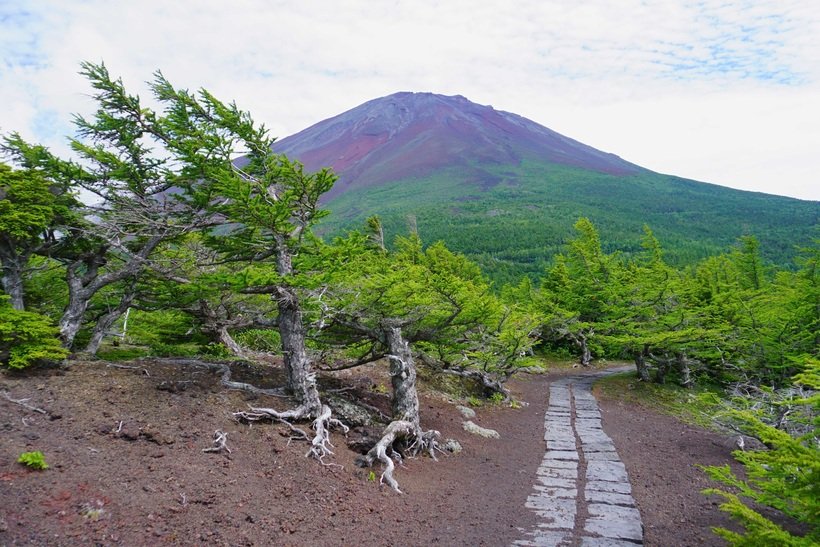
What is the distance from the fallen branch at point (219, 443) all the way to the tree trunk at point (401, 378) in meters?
3.26

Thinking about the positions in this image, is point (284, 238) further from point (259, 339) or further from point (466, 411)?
point (259, 339)

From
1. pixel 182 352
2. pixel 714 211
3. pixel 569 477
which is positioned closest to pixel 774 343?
pixel 569 477

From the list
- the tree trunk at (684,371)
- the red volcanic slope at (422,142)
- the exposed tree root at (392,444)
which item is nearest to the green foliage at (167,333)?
the exposed tree root at (392,444)

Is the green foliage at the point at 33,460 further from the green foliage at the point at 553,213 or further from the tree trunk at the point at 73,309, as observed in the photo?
the green foliage at the point at 553,213

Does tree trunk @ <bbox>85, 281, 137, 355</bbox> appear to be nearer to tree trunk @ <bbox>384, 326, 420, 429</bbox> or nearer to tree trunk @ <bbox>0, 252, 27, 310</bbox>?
tree trunk @ <bbox>0, 252, 27, 310</bbox>

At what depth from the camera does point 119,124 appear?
277 inches

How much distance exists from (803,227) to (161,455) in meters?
70.2

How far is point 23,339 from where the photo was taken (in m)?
6.30

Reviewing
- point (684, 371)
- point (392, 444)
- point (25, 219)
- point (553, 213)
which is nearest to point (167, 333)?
point (25, 219)

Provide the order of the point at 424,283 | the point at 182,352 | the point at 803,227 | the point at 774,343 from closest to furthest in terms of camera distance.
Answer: the point at 424,283 < the point at 182,352 < the point at 774,343 < the point at 803,227

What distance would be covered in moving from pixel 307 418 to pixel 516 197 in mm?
67610

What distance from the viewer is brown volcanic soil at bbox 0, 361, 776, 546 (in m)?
4.15

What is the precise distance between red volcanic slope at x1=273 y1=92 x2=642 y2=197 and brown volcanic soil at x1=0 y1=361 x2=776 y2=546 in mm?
84186

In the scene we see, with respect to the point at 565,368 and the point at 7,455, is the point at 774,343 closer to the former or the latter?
the point at 565,368
